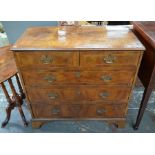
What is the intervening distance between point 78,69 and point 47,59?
0.26 m

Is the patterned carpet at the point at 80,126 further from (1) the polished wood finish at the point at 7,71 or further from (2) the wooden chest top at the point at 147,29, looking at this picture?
(2) the wooden chest top at the point at 147,29

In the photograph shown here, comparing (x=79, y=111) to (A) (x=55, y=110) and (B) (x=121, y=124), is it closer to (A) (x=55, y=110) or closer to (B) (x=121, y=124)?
(A) (x=55, y=110)

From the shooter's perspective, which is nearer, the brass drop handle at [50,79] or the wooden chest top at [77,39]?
the wooden chest top at [77,39]

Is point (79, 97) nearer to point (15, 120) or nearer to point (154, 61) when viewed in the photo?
point (154, 61)

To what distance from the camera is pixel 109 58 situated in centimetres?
129

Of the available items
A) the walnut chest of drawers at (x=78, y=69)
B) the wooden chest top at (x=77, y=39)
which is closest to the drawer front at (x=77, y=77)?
the walnut chest of drawers at (x=78, y=69)

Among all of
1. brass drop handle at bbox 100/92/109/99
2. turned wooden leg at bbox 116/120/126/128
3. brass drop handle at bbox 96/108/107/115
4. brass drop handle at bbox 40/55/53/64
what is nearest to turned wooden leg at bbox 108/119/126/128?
turned wooden leg at bbox 116/120/126/128

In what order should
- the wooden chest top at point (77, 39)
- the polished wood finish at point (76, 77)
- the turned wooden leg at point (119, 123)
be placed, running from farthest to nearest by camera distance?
the turned wooden leg at point (119, 123)
the polished wood finish at point (76, 77)
the wooden chest top at point (77, 39)

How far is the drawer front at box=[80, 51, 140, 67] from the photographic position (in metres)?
1.27

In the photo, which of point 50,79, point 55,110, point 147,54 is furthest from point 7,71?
point 147,54

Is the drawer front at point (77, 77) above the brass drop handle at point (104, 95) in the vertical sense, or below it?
above

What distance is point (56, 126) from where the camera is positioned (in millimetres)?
1912

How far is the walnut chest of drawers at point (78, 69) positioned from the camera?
1.27 metres

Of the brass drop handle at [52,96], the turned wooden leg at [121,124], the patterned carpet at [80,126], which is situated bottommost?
the patterned carpet at [80,126]
